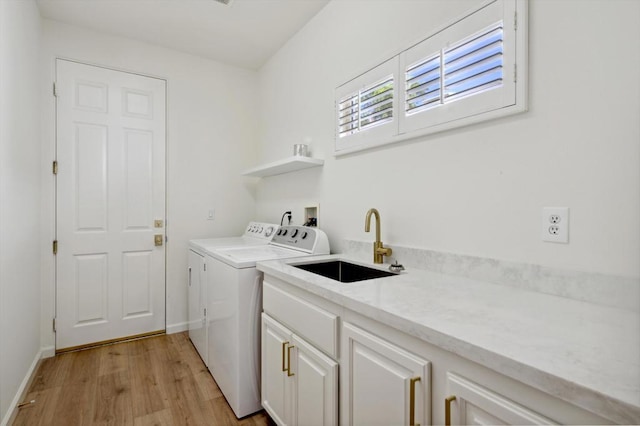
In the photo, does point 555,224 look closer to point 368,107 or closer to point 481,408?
point 481,408

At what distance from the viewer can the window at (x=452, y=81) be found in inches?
46.6

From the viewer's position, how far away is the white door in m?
2.56

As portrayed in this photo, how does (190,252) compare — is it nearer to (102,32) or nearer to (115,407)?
(115,407)

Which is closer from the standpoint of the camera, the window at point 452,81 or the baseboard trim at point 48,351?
the window at point 452,81

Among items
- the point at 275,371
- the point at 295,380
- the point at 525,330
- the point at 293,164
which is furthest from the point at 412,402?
the point at 293,164

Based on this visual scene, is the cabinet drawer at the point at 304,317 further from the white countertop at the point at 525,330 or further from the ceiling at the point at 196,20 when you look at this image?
the ceiling at the point at 196,20

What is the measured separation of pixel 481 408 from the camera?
27.5 inches

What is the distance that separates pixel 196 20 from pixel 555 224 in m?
→ 2.72

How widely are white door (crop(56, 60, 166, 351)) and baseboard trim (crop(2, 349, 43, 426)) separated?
24cm

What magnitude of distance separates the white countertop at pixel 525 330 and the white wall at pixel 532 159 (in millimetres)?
214

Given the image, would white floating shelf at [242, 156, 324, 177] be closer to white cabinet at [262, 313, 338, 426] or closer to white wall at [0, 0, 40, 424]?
white cabinet at [262, 313, 338, 426]

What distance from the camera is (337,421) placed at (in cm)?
117

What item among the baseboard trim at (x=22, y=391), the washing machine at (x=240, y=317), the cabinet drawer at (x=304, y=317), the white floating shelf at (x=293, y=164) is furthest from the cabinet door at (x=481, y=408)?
the baseboard trim at (x=22, y=391)

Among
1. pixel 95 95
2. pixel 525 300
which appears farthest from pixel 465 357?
pixel 95 95
